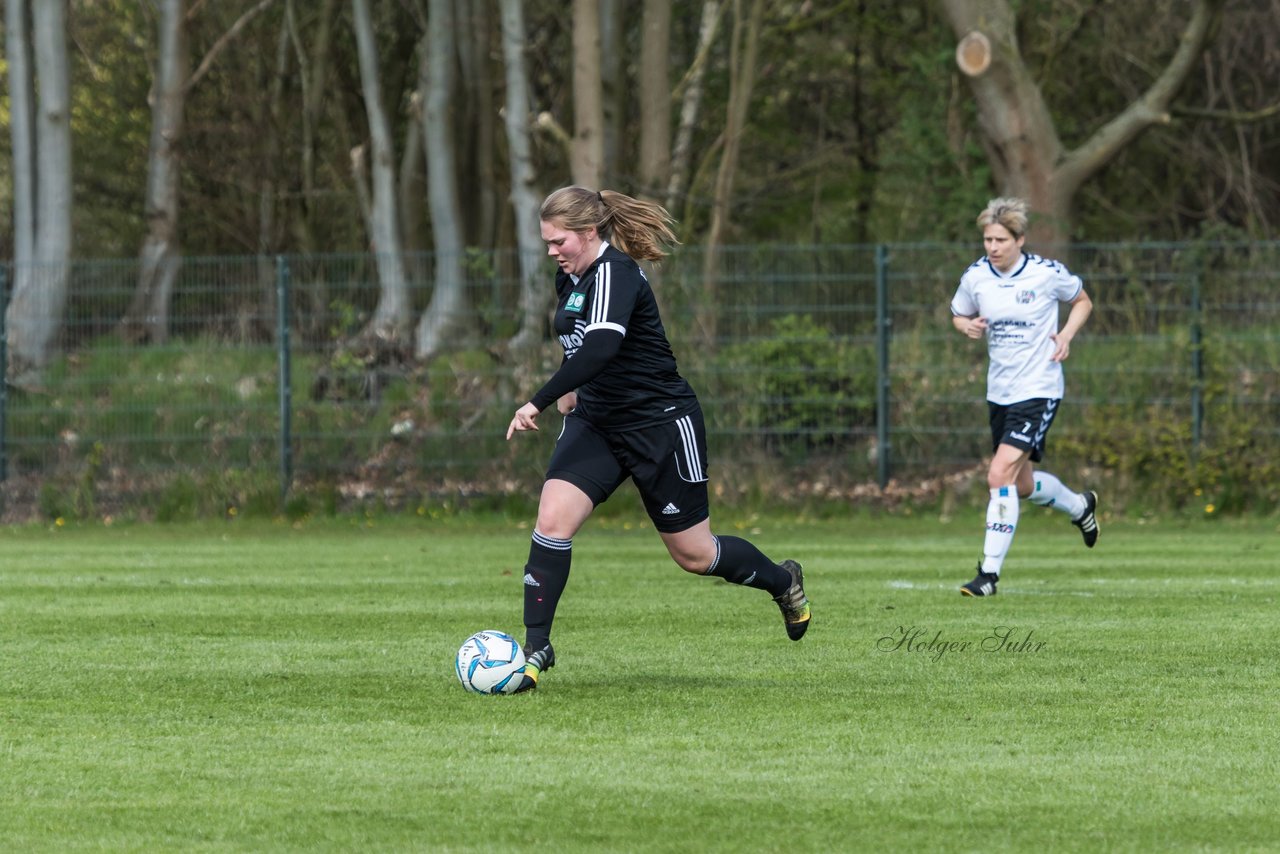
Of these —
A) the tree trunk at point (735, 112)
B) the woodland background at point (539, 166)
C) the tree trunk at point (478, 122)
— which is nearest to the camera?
the woodland background at point (539, 166)

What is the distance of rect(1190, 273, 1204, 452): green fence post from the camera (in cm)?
1655

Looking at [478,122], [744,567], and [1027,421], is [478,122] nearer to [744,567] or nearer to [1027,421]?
[1027,421]

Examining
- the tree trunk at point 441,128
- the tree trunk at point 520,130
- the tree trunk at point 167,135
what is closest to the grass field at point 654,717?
the tree trunk at point 520,130

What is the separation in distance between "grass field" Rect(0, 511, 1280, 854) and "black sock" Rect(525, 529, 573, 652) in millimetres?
219

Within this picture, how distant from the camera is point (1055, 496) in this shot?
468 inches

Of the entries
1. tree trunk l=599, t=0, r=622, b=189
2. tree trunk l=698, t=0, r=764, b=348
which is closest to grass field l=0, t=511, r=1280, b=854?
tree trunk l=698, t=0, r=764, b=348

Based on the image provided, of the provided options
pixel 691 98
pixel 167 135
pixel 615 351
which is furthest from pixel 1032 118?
pixel 615 351

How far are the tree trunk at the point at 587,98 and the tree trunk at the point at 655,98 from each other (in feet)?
6.82

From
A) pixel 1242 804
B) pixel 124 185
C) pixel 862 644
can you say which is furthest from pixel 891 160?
pixel 1242 804

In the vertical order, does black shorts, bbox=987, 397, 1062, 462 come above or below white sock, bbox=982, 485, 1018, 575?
above

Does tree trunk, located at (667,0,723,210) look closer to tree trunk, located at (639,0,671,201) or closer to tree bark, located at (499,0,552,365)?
tree trunk, located at (639,0,671,201)

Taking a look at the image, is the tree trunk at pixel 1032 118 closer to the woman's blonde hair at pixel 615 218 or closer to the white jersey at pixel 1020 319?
the white jersey at pixel 1020 319

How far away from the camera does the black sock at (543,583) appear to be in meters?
7.30

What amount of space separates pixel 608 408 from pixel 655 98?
16.3 m
